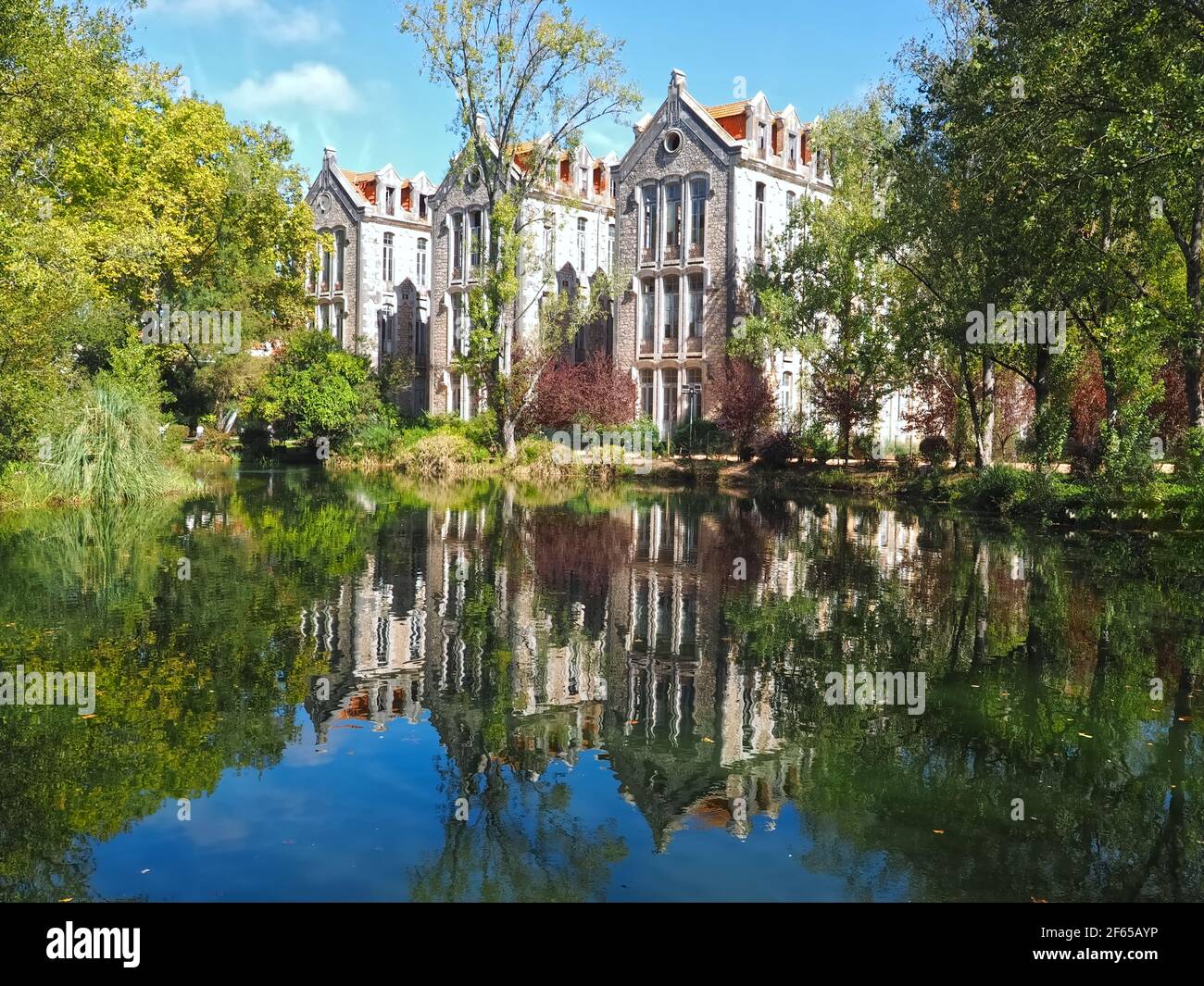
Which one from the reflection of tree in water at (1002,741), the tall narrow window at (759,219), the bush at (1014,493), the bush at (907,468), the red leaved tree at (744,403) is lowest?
the reflection of tree in water at (1002,741)

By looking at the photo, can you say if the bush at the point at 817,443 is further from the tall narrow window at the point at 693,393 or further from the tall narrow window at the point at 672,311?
the tall narrow window at the point at 672,311

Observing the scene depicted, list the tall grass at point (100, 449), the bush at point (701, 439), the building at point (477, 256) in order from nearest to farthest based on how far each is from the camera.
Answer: the tall grass at point (100, 449), the bush at point (701, 439), the building at point (477, 256)

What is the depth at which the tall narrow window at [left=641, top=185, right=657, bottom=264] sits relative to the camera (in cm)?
4184

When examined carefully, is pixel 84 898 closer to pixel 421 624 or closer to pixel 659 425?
pixel 421 624

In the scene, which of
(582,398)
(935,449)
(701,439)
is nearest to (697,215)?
(582,398)

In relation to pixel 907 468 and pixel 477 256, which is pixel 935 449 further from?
pixel 477 256

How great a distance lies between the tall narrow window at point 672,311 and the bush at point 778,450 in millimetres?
7903

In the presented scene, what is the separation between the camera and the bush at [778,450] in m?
34.6

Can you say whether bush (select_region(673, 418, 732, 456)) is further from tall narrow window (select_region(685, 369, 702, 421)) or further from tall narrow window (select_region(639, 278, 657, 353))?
tall narrow window (select_region(639, 278, 657, 353))

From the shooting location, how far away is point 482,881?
5.65 m

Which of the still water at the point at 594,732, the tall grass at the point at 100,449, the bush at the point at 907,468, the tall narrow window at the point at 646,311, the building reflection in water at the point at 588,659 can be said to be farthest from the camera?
the tall narrow window at the point at 646,311

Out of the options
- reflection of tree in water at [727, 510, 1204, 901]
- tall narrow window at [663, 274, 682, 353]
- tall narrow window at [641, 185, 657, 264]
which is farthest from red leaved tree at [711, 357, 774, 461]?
reflection of tree in water at [727, 510, 1204, 901]

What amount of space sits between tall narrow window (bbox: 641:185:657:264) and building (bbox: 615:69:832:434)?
4 centimetres

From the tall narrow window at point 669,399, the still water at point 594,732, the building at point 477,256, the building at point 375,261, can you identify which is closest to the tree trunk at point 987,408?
the still water at point 594,732
